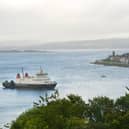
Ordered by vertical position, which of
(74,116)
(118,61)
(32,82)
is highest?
(74,116)

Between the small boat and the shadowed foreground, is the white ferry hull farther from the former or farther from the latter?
the shadowed foreground

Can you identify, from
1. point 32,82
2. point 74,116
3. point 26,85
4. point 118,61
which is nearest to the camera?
point 74,116

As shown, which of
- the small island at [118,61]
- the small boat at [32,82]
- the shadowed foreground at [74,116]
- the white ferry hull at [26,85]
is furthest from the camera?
the small island at [118,61]

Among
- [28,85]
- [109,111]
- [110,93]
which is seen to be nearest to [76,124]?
[109,111]

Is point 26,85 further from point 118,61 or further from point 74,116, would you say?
point 118,61

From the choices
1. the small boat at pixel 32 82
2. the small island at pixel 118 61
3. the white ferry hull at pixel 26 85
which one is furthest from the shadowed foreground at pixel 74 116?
the small island at pixel 118 61

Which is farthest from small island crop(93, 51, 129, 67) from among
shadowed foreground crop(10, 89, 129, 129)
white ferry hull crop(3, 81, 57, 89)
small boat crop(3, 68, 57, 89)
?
shadowed foreground crop(10, 89, 129, 129)

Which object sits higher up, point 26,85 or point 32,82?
point 32,82

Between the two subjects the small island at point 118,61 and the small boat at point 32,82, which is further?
the small island at point 118,61

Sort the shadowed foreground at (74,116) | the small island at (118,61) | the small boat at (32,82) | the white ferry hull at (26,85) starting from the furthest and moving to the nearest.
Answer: the small island at (118,61)
the small boat at (32,82)
the white ferry hull at (26,85)
the shadowed foreground at (74,116)

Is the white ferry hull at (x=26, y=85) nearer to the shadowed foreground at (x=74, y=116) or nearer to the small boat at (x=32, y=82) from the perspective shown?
the small boat at (x=32, y=82)

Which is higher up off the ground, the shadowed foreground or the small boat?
the shadowed foreground

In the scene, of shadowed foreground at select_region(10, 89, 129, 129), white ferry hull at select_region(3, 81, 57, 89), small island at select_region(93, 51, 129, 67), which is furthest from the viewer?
small island at select_region(93, 51, 129, 67)

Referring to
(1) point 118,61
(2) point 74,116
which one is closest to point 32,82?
(2) point 74,116
